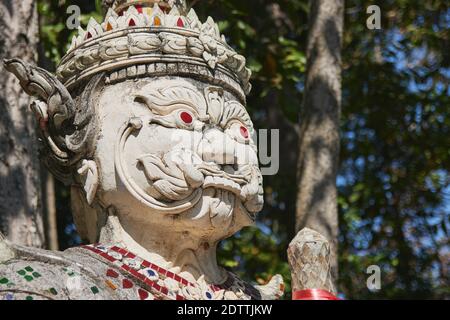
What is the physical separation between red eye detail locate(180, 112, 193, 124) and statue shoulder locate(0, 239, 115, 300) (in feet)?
3.30

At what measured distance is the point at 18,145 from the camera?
8.30m

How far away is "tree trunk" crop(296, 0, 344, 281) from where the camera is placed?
9125 millimetres

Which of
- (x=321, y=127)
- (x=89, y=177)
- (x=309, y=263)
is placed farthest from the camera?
(x=321, y=127)

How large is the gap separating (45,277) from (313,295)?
1413mm

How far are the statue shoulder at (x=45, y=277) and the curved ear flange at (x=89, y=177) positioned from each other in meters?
0.51

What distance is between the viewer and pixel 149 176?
6.23 m

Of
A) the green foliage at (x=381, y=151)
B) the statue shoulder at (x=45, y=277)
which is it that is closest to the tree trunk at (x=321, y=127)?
the green foliage at (x=381, y=151)

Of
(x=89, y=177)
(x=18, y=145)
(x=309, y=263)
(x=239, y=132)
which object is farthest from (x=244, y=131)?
(x=18, y=145)

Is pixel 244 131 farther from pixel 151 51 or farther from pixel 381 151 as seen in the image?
pixel 381 151

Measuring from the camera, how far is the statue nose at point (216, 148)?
632 centimetres

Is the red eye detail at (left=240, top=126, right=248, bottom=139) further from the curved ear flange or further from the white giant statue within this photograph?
the curved ear flange

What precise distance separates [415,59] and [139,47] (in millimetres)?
7772
